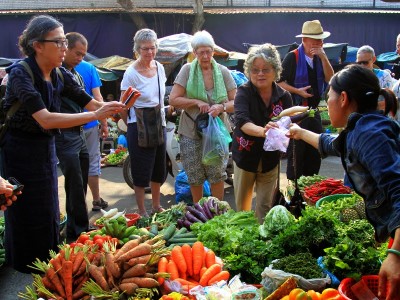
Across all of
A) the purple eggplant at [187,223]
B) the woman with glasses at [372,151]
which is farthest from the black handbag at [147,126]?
the woman with glasses at [372,151]

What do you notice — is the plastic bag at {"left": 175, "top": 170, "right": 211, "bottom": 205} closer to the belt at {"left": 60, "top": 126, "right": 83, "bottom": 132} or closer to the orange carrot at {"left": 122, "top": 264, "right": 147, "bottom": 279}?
the belt at {"left": 60, "top": 126, "right": 83, "bottom": 132}

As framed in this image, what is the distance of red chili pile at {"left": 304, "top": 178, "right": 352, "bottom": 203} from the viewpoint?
16.5ft

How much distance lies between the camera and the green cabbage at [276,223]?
376 cm

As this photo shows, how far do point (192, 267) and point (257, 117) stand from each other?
5.92ft

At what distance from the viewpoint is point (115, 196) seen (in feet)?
25.4

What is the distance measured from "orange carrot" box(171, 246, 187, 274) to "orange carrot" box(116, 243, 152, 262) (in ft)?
0.73

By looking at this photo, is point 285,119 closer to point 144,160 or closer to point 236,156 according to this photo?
point 236,156

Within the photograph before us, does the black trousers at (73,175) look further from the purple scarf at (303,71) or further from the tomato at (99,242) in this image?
the purple scarf at (303,71)

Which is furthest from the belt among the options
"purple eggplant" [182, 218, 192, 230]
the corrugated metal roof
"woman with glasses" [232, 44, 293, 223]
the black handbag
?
the corrugated metal roof

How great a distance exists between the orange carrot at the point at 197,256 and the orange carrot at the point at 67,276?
92 centimetres

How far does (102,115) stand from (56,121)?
1.33 ft

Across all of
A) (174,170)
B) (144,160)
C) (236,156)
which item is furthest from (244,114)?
(174,170)

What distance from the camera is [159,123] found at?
5914 mm

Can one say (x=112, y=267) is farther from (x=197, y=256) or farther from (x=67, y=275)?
(x=197, y=256)
